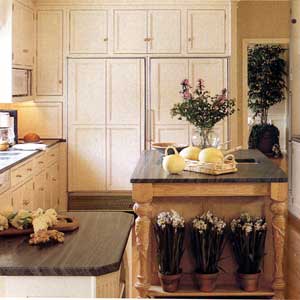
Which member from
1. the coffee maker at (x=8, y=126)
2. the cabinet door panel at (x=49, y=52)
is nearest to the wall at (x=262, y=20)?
the cabinet door panel at (x=49, y=52)

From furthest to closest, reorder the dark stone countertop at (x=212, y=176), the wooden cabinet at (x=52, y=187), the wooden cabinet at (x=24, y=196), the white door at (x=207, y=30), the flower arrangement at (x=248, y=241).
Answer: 1. the white door at (x=207, y=30)
2. the wooden cabinet at (x=52, y=187)
3. the wooden cabinet at (x=24, y=196)
4. the flower arrangement at (x=248, y=241)
5. the dark stone countertop at (x=212, y=176)

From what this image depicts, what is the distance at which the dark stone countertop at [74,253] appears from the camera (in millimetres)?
1843

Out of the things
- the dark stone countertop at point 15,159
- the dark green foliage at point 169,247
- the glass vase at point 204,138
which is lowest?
the dark green foliage at point 169,247

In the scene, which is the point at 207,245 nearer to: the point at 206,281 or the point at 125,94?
the point at 206,281

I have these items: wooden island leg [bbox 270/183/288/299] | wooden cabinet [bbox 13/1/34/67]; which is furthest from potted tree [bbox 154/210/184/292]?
wooden cabinet [bbox 13/1/34/67]

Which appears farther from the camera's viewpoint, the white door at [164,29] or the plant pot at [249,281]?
the white door at [164,29]

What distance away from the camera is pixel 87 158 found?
6652mm

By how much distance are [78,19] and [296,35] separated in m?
2.54

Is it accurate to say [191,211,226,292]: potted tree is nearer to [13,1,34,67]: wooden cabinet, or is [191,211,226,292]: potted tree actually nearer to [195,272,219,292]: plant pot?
[195,272,219,292]: plant pot

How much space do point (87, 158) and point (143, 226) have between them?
301 cm

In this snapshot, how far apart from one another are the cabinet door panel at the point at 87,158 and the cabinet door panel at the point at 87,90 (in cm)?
13

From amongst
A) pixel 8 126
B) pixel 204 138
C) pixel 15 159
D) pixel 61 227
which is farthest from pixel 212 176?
pixel 8 126

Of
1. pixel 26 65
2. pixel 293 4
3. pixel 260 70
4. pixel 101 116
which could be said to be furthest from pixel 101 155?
pixel 260 70

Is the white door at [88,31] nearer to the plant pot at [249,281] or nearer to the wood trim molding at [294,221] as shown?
the wood trim molding at [294,221]
